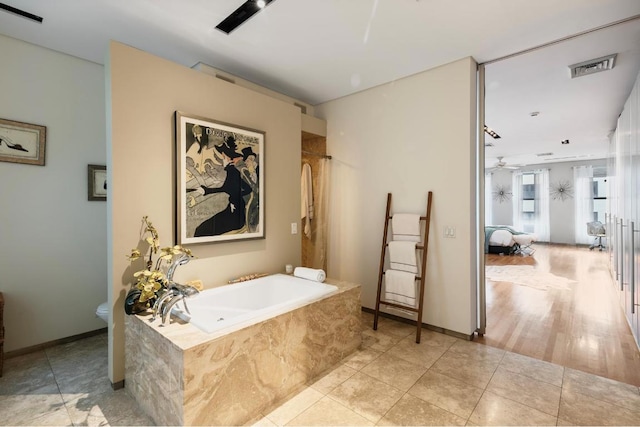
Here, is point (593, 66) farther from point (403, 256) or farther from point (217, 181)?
point (217, 181)

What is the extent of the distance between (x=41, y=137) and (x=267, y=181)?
6.62 ft

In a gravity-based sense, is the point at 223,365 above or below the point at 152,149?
below

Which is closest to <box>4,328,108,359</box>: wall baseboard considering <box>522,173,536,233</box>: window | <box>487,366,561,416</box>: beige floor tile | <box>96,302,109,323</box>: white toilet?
<box>96,302,109,323</box>: white toilet

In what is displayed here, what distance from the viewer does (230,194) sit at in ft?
9.06

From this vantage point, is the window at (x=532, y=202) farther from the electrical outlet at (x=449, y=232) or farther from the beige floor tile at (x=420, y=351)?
the beige floor tile at (x=420, y=351)

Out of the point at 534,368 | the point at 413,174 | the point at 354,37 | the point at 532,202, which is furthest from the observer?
the point at 532,202

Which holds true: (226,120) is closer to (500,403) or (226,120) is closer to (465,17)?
(465,17)

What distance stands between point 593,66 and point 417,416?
3642 millimetres

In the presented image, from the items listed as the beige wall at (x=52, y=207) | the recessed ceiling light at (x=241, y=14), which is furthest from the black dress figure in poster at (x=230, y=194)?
the beige wall at (x=52, y=207)

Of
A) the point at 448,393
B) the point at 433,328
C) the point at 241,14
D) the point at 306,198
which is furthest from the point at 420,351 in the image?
the point at 241,14

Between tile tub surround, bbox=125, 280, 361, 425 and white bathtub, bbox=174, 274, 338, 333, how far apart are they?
0.06 m

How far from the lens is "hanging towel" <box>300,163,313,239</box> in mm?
3816

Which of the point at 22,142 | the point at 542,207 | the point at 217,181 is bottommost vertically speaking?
the point at 542,207

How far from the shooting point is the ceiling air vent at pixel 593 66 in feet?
9.34
